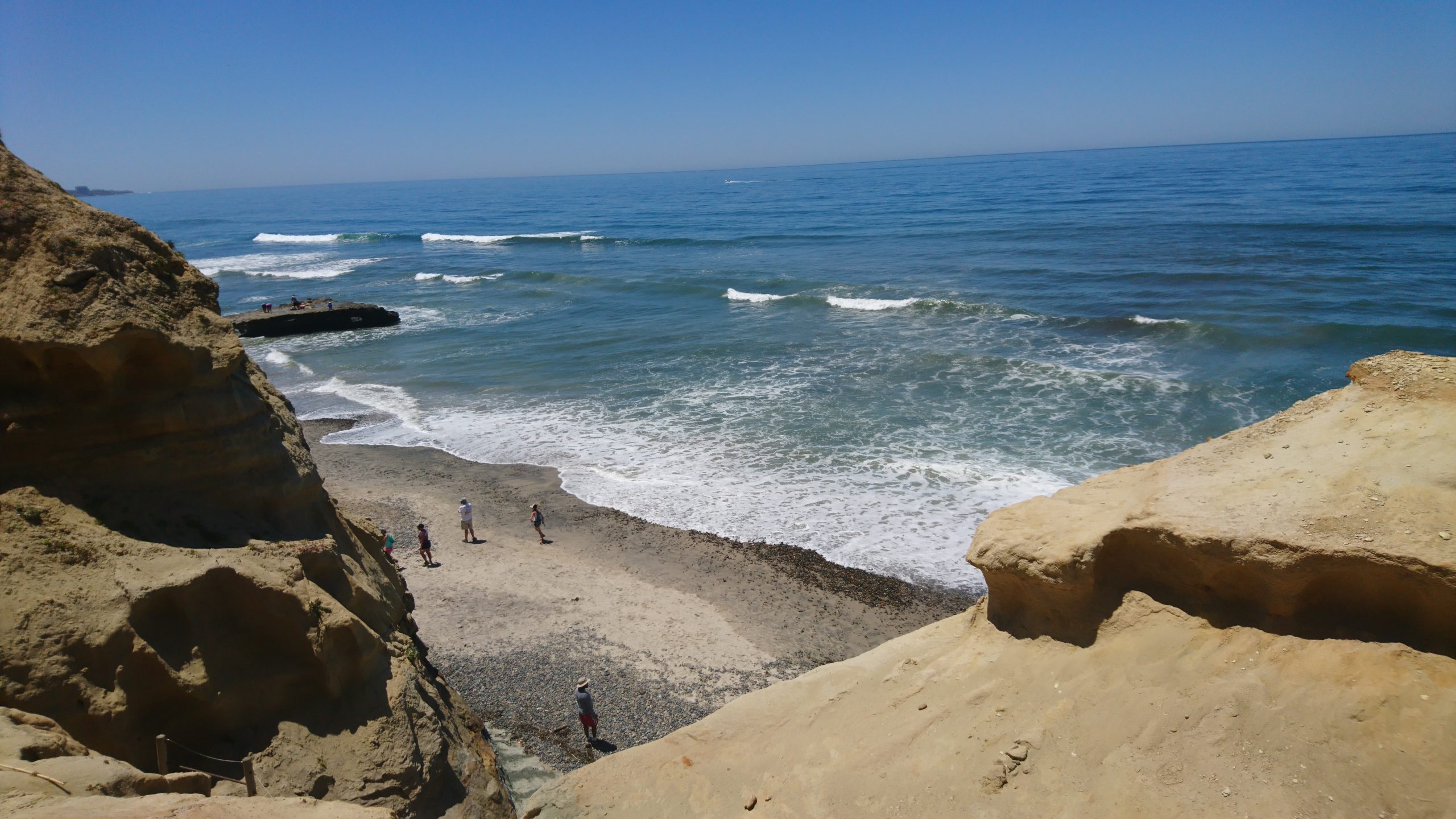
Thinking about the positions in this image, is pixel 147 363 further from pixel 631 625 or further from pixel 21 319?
pixel 631 625

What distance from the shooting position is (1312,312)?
28844 mm

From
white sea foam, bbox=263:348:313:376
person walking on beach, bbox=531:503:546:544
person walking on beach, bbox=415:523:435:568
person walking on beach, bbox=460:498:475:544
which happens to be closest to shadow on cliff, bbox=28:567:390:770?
person walking on beach, bbox=415:523:435:568

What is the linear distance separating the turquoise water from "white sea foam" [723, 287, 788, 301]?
0.19m

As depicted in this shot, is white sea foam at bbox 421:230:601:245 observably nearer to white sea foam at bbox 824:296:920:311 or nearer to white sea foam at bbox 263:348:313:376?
white sea foam at bbox 824:296:920:311

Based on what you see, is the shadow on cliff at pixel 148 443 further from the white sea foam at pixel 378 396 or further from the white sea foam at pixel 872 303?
the white sea foam at pixel 872 303

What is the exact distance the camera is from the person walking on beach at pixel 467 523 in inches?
666

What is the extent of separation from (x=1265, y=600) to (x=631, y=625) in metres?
9.98

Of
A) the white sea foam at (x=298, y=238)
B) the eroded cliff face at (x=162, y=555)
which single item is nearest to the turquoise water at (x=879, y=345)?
the eroded cliff face at (x=162, y=555)

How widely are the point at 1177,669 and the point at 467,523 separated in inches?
559

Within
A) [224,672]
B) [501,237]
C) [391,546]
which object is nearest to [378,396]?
[391,546]

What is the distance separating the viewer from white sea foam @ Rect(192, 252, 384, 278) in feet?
191

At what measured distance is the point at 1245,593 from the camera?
569 centimetres

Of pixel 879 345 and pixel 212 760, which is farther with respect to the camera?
pixel 879 345

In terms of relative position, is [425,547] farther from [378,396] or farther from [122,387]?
[378,396]
